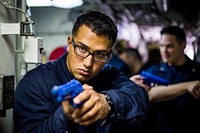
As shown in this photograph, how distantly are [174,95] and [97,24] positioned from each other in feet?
3.58

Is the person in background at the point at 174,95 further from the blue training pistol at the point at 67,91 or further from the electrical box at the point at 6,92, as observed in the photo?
the blue training pistol at the point at 67,91

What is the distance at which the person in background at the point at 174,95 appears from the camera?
194 centimetres

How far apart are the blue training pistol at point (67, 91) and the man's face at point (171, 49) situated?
1659mm

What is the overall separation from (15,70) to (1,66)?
0.49 feet

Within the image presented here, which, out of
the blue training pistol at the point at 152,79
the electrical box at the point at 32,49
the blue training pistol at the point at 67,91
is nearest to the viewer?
the blue training pistol at the point at 67,91

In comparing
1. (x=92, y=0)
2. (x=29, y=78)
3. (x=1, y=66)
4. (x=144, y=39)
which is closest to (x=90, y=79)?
(x=29, y=78)

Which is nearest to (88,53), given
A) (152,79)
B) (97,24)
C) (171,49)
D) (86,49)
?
(86,49)

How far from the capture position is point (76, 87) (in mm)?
697

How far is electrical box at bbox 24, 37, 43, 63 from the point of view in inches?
45.4

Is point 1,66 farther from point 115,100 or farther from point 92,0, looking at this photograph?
point 92,0

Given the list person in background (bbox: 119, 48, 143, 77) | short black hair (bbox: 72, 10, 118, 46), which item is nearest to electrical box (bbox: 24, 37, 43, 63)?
short black hair (bbox: 72, 10, 118, 46)

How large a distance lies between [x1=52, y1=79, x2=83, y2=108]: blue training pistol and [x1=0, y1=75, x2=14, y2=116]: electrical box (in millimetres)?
419

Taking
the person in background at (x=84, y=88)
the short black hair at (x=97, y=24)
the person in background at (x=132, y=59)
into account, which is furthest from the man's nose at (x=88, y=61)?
the person in background at (x=132, y=59)

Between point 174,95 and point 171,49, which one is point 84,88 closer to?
point 174,95
